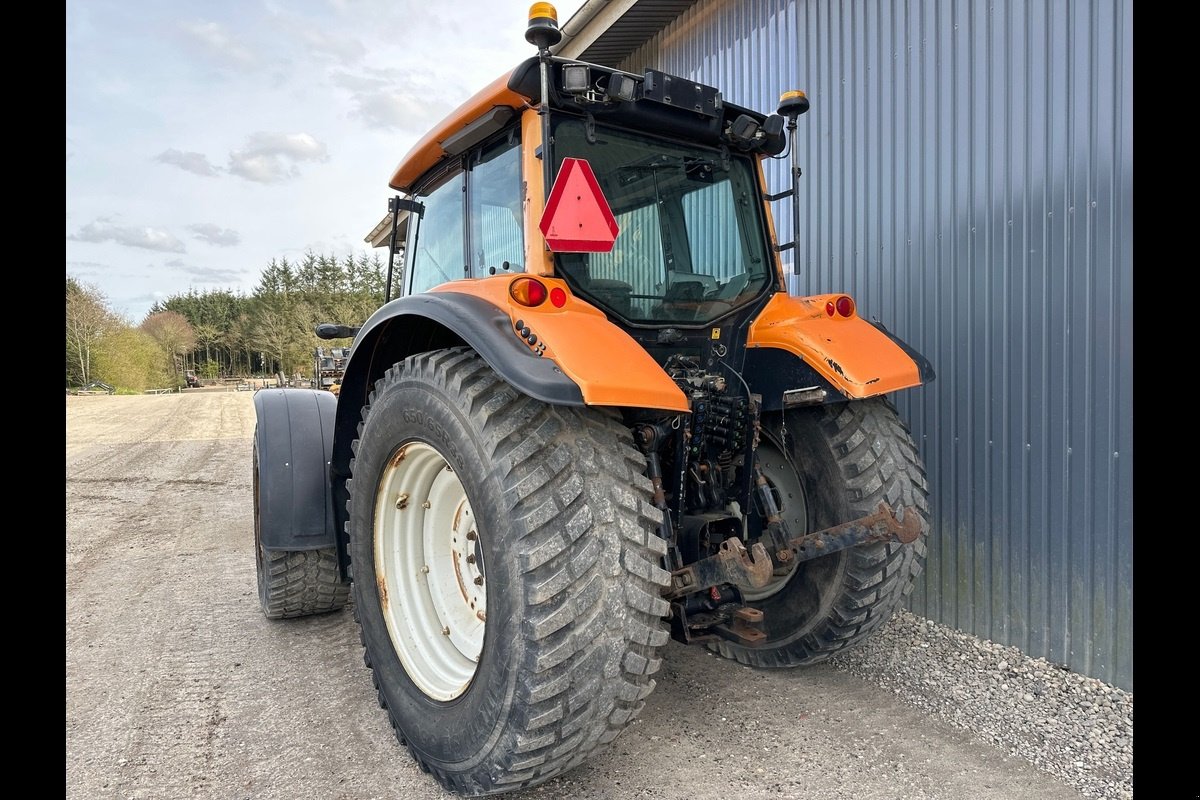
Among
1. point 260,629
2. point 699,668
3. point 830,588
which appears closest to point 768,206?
point 830,588

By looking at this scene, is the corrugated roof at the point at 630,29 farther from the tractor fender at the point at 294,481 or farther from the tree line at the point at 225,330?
the tree line at the point at 225,330

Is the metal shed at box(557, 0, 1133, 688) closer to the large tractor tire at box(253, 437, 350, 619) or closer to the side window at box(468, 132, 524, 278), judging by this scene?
the side window at box(468, 132, 524, 278)

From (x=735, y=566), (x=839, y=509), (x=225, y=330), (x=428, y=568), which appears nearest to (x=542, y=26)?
(x=735, y=566)

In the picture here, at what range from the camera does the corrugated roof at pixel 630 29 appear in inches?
229

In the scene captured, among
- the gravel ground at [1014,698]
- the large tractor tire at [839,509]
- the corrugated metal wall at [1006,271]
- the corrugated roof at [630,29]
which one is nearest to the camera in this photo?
the gravel ground at [1014,698]

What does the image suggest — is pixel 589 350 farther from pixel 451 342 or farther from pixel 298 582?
pixel 298 582

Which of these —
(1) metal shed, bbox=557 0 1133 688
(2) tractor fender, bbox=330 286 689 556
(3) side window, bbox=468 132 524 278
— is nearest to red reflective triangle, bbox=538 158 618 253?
(2) tractor fender, bbox=330 286 689 556

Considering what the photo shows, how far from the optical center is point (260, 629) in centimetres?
375

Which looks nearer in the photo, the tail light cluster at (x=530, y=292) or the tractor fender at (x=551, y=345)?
the tractor fender at (x=551, y=345)

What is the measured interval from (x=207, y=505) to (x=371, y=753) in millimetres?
5985

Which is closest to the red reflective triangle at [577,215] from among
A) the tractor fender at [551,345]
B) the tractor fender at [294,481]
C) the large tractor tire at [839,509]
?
the tractor fender at [551,345]

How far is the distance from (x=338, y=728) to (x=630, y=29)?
19.3ft

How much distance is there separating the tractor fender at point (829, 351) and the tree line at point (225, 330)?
2637 cm

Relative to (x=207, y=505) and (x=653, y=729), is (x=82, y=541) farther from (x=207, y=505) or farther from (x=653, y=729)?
(x=653, y=729)
